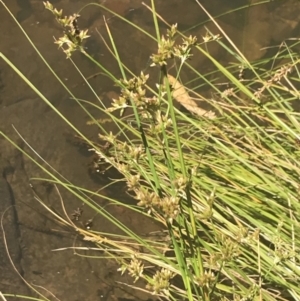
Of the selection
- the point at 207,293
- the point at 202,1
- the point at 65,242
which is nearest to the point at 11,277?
the point at 65,242

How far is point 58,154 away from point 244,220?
61 cm

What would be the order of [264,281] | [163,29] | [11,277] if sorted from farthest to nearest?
[163,29]
[11,277]
[264,281]

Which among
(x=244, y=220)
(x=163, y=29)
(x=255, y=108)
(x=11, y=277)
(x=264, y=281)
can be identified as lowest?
(x=11, y=277)

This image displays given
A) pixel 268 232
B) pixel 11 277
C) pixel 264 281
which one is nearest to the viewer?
pixel 268 232

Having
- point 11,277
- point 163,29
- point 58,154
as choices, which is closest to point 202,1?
point 163,29

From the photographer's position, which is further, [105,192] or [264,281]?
[105,192]

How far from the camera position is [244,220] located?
54.0 inches

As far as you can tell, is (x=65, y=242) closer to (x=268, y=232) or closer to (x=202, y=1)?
(x=268, y=232)

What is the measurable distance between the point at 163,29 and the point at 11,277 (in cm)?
99

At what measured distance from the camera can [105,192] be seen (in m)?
1.58

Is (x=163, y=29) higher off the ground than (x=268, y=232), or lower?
higher

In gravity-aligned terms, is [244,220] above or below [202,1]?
below

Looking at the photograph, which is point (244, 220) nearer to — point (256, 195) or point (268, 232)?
point (256, 195)

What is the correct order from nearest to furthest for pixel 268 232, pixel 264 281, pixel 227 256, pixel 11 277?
1. pixel 227 256
2. pixel 268 232
3. pixel 264 281
4. pixel 11 277
